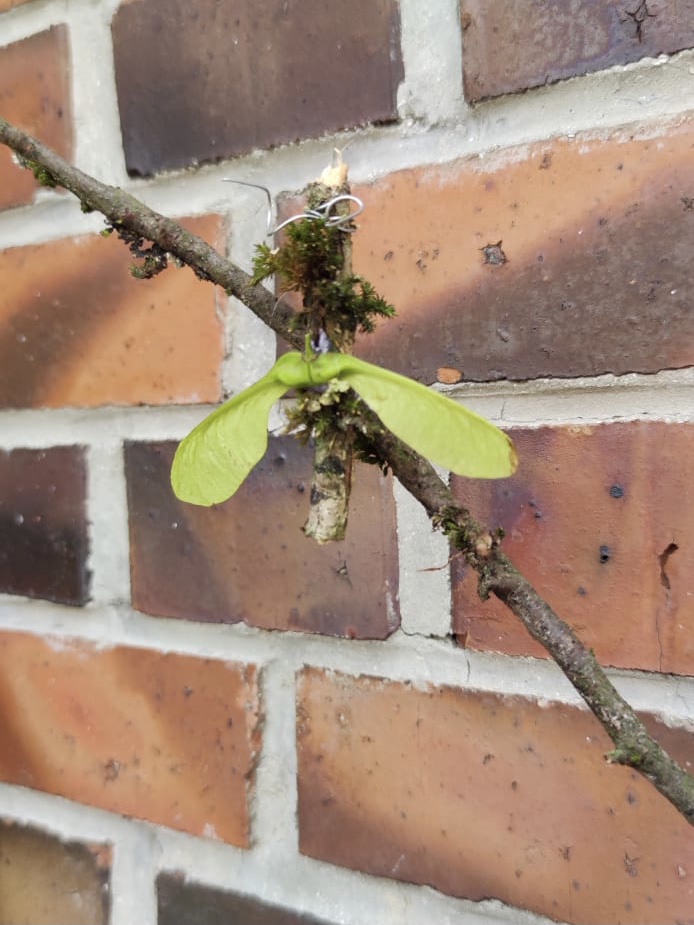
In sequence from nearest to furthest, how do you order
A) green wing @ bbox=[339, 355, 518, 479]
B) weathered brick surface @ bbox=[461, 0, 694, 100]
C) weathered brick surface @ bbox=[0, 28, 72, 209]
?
green wing @ bbox=[339, 355, 518, 479] < weathered brick surface @ bbox=[461, 0, 694, 100] < weathered brick surface @ bbox=[0, 28, 72, 209]

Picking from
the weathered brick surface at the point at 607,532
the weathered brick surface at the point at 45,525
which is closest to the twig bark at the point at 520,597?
the weathered brick surface at the point at 607,532

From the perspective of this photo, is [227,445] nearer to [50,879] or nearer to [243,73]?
[243,73]

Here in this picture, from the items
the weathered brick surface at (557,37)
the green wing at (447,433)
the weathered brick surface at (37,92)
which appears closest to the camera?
the green wing at (447,433)

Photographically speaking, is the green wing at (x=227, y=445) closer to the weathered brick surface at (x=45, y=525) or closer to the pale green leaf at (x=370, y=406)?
the pale green leaf at (x=370, y=406)

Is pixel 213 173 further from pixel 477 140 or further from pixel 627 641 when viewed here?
pixel 627 641

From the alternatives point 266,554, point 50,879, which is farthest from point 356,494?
point 50,879

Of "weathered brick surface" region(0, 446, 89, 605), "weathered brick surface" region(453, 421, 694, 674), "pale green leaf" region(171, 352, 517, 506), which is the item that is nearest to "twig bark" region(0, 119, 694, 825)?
"pale green leaf" region(171, 352, 517, 506)

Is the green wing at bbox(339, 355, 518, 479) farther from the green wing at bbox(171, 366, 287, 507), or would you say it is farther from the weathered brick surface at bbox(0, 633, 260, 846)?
the weathered brick surface at bbox(0, 633, 260, 846)
